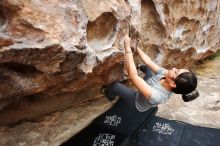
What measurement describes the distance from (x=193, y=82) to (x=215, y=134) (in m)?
1.19

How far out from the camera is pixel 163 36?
427cm

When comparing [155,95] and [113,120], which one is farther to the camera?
[113,120]

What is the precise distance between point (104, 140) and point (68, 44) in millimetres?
1527

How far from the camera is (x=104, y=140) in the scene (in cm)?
350

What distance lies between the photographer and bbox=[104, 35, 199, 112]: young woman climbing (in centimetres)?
302

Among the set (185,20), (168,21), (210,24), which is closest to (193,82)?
(168,21)

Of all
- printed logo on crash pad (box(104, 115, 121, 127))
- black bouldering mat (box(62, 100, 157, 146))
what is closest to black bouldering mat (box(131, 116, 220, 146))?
black bouldering mat (box(62, 100, 157, 146))

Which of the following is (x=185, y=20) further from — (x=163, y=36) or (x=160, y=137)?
(x=160, y=137)

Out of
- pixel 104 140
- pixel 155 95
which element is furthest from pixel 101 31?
pixel 104 140

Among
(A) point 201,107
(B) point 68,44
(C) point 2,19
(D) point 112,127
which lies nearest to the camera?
(C) point 2,19

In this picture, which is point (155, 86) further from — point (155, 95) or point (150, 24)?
point (150, 24)

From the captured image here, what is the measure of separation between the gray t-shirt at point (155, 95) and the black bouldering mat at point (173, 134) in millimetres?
519

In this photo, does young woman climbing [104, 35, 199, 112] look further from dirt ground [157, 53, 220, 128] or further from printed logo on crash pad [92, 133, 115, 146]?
dirt ground [157, 53, 220, 128]

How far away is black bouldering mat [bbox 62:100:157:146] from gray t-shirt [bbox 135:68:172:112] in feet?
1.60
